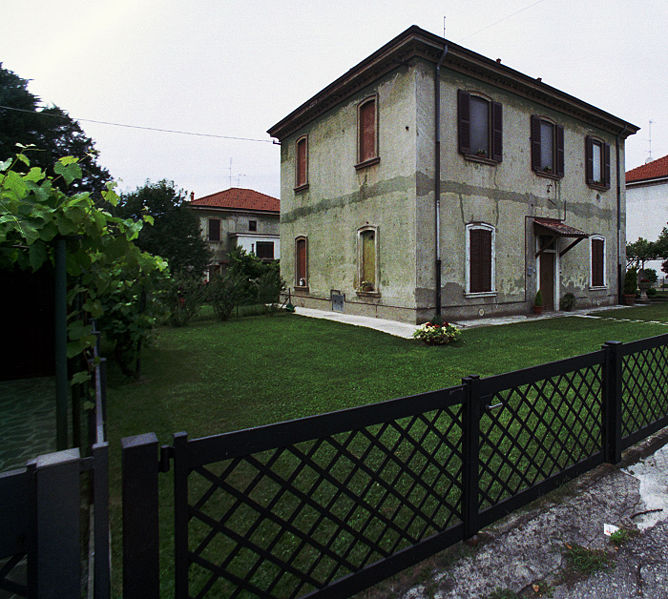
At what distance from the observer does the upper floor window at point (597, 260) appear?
53.0 feet

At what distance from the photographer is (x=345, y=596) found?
198cm

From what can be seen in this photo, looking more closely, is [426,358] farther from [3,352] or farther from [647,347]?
[3,352]

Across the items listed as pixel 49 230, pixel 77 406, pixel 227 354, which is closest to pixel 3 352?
pixel 227 354

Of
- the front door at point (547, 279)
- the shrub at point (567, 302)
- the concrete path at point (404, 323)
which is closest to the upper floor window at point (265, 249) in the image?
the concrete path at point (404, 323)

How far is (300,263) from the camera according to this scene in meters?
17.0

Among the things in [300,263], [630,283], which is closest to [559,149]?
[630,283]

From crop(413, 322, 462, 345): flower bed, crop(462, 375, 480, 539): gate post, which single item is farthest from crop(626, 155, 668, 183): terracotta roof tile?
crop(462, 375, 480, 539): gate post

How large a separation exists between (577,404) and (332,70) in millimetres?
13000

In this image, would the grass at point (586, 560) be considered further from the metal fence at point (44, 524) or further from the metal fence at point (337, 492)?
the metal fence at point (44, 524)

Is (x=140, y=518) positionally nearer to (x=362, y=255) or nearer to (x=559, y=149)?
(x=362, y=255)

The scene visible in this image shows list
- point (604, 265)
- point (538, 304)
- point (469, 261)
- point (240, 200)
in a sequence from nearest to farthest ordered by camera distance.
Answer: point (469, 261)
point (538, 304)
point (604, 265)
point (240, 200)

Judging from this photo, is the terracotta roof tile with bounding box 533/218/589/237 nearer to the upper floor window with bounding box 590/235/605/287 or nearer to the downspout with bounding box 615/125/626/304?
the upper floor window with bounding box 590/235/605/287

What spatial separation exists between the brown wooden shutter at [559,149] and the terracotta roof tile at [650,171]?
1666cm

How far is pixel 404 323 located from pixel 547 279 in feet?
21.6
